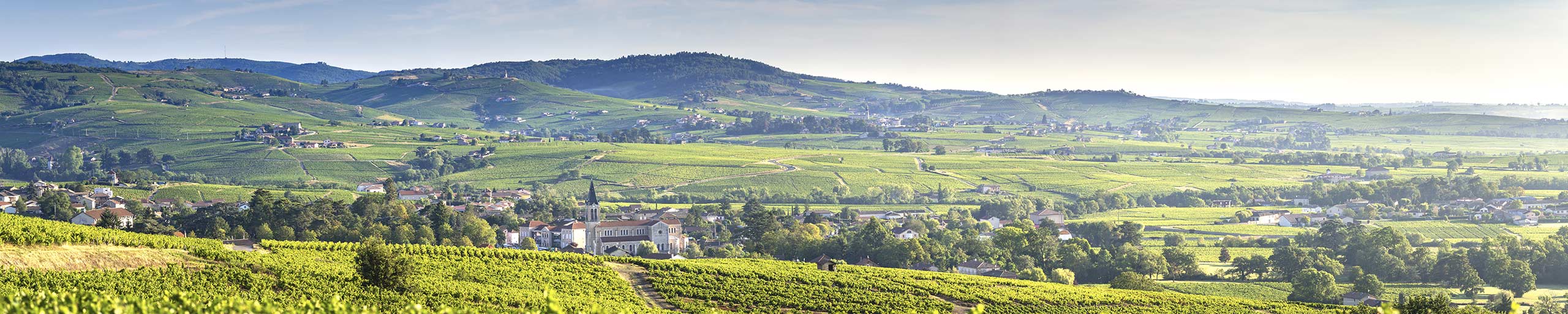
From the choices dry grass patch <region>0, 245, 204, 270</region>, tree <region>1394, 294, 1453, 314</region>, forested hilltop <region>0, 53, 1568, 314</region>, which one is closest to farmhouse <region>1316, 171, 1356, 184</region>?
forested hilltop <region>0, 53, 1568, 314</region>

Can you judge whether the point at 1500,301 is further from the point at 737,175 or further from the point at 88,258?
the point at 737,175

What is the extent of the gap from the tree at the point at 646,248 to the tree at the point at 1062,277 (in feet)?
82.8

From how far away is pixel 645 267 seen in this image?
4744 centimetres

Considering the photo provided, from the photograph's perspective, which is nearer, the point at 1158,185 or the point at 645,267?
the point at 645,267

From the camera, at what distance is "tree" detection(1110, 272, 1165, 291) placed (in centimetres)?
5862

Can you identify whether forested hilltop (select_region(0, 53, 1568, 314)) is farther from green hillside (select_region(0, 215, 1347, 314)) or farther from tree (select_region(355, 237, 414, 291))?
tree (select_region(355, 237, 414, 291))

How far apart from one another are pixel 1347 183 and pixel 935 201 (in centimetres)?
4510

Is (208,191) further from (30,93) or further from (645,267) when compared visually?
(30,93)

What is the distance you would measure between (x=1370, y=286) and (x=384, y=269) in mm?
53365

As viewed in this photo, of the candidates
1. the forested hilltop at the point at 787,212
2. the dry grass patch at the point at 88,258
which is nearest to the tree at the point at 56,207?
the forested hilltop at the point at 787,212

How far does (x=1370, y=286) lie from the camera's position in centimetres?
6234

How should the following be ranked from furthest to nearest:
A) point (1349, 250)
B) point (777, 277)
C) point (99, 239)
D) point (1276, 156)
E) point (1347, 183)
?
Result: point (1276, 156), point (1347, 183), point (1349, 250), point (777, 277), point (99, 239)

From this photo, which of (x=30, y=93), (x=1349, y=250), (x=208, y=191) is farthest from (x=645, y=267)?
(x=30, y=93)

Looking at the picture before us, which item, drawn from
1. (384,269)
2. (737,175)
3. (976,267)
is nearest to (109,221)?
(384,269)
